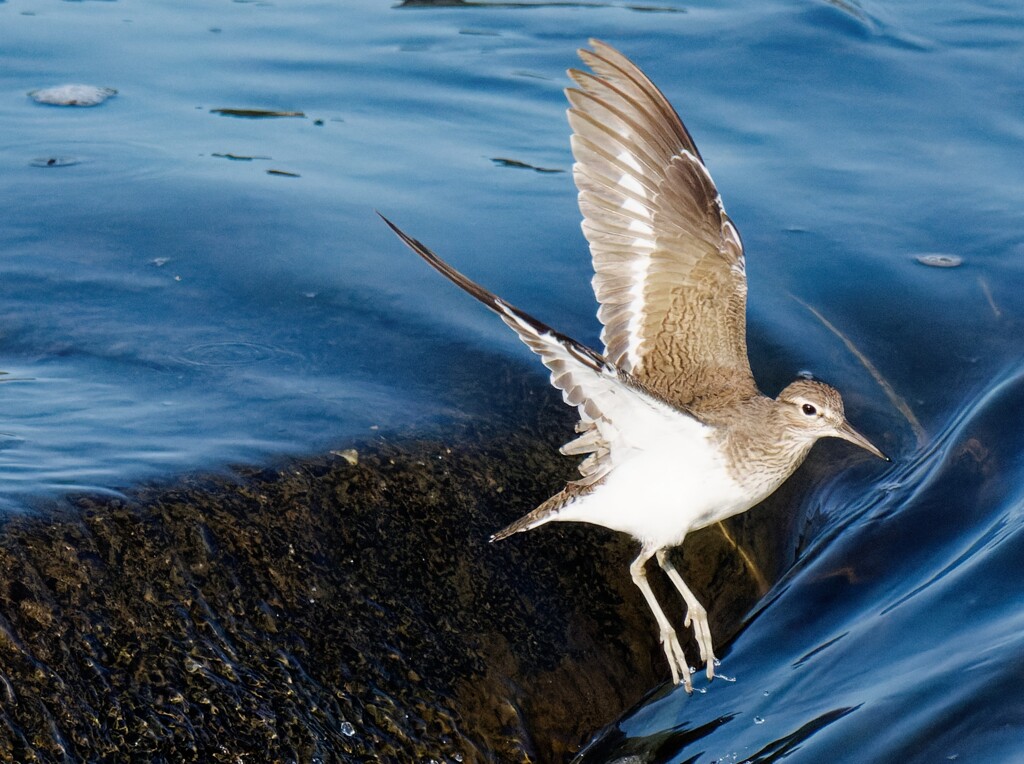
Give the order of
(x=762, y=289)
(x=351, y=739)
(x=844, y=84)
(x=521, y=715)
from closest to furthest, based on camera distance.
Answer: (x=351, y=739), (x=521, y=715), (x=762, y=289), (x=844, y=84)

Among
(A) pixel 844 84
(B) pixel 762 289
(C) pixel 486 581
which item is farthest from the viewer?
(A) pixel 844 84

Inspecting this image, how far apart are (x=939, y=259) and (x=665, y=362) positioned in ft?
9.66

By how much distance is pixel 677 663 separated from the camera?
202 inches

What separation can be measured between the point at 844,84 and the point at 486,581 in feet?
22.2

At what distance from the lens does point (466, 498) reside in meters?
5.32

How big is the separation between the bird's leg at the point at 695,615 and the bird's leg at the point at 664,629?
0.08m

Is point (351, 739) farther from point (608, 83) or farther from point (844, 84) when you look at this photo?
point (844, 84)

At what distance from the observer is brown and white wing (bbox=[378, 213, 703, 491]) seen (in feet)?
12.6

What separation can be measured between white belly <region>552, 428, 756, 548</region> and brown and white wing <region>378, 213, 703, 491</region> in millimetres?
75

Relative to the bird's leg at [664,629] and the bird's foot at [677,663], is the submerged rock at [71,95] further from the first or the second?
the bird's foot at [677,663]

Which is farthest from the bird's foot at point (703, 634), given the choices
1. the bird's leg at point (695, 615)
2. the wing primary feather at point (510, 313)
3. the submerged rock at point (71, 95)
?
the submerged rock at point (71, 95)

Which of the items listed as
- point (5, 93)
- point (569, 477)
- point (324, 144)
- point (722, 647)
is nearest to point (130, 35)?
point (5, 93)

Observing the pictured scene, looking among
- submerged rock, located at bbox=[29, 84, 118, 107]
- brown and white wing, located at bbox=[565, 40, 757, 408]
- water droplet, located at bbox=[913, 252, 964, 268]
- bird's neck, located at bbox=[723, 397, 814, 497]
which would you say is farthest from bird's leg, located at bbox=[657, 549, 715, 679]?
submerged rock, located at bbox=[29, 84, 118, 107]

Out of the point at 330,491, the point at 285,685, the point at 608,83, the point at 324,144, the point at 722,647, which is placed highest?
the point at 608,83
